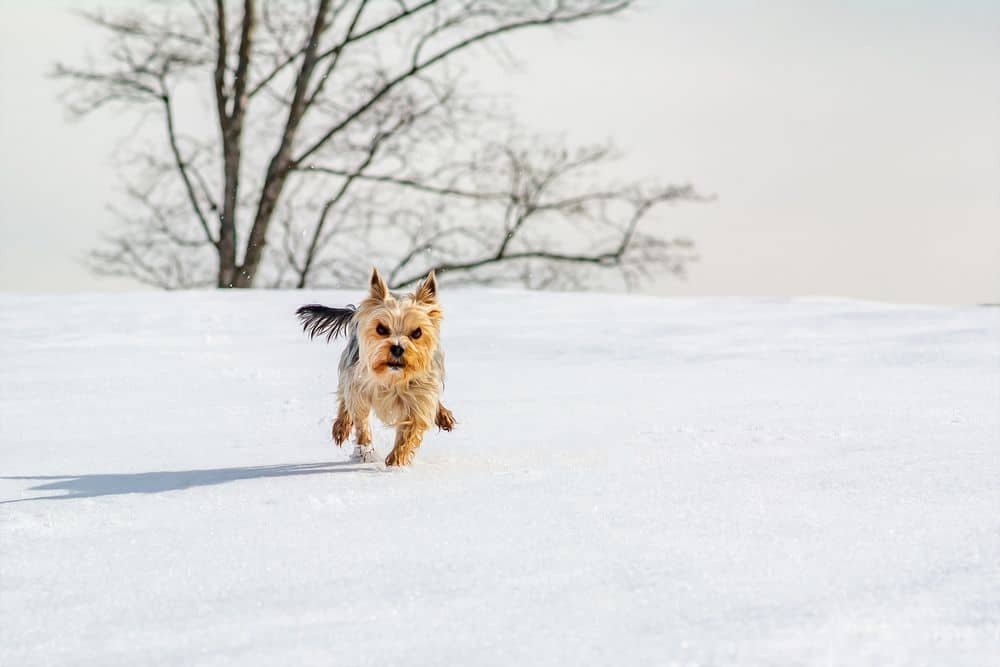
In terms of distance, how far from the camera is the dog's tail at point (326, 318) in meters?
7.56

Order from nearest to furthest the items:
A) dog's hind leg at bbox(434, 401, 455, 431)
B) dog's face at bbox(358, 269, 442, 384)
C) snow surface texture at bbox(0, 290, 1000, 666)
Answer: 1. snow surface texture at bbox(0, 290, 1000, 666)
2. dog's face at bbox(358, 269, 442, 384)
3. dog's hind leg at bbox(434, 401, 455, 431)

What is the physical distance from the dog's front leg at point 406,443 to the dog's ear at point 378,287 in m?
0.74

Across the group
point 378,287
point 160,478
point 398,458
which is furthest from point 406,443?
point 160,478

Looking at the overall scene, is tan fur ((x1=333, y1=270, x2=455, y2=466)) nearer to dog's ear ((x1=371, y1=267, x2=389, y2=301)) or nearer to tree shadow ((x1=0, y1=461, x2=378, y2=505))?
dog's ear ((x1=371, y1=267, x2=389, y2=301))

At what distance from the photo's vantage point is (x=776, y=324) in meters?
12.5

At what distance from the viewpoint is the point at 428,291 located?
6.52m

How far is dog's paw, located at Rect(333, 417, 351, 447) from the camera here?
6992 mm

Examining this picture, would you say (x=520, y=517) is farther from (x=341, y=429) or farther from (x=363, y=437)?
(x=341, y=429)

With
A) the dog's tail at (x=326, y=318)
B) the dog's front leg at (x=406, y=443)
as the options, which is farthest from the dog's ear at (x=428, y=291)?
the dog's tail at (x=326, y=318)

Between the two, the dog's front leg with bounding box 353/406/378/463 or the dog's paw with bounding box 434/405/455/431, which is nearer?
the dog's front leg with bounding box 353/406/378/463

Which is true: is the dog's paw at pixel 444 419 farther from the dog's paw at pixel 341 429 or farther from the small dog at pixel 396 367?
the dog's paw at pixel 341 429

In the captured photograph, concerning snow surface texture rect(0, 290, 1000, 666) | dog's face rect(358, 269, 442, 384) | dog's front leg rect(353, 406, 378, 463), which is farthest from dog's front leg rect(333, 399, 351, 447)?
dog's face rect(358, 269, 442, 384)

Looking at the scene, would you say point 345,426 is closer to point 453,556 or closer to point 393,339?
point 393,339

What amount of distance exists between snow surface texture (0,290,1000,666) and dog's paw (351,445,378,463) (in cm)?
21
